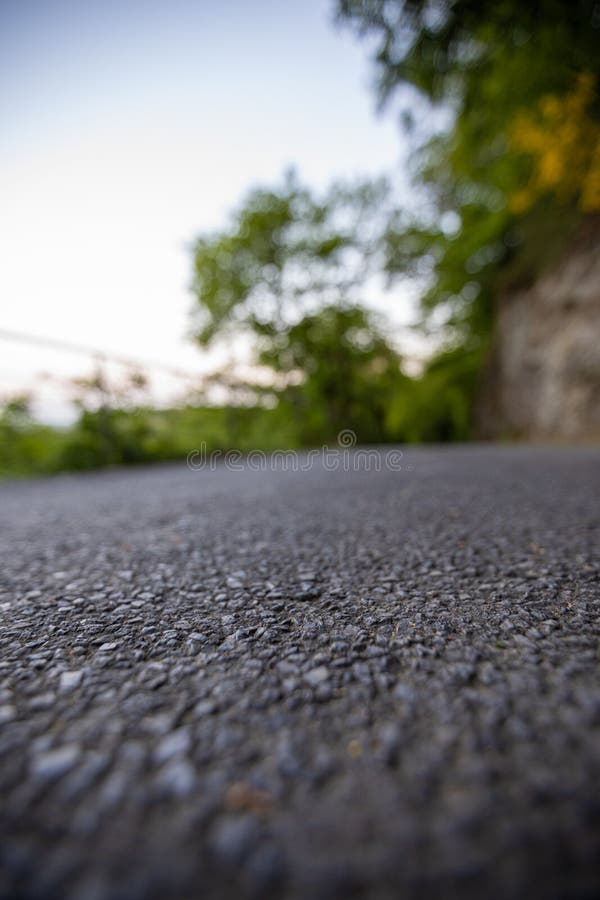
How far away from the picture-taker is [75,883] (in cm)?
51

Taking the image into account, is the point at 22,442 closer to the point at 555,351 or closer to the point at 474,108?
the point at 474,108

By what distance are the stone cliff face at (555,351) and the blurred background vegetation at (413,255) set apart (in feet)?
1.82

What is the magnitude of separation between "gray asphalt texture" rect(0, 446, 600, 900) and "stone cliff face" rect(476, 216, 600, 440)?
7.49 meters

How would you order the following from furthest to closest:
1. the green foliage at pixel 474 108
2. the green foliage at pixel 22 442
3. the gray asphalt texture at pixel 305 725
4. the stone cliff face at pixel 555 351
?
the stone cliff face at pixel 555 351 → the green foliage at pixel 22 442 → the green foliage at pixel 474 108 → the gray asphalt texture at pixel 305 725

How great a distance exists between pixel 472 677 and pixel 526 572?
777 mm

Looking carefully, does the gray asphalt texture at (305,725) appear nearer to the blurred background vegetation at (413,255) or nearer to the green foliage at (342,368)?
the blurred background vegetation at (413,255)

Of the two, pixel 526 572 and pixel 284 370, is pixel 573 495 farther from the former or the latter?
pixel 284 370

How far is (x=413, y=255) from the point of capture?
11.9 metres

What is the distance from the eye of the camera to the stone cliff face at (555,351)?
7.47 meters

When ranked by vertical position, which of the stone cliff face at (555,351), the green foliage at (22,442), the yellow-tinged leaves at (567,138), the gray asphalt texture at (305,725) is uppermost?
the yellow-tinged leaves at (567,138)

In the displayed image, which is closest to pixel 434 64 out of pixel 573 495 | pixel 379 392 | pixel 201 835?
A: pixel 573 495

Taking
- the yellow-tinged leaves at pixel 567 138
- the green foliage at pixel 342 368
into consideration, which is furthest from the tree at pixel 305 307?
the yellow-tinged leaves at pixel 567 138

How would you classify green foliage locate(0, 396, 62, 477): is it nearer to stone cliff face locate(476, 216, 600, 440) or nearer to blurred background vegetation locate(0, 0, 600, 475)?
blurred background vegetation locate(0, 0, 600, 475)

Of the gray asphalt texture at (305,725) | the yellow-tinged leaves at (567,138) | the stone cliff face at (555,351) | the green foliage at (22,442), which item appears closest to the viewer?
the gray asphalt texture at (305,725)
